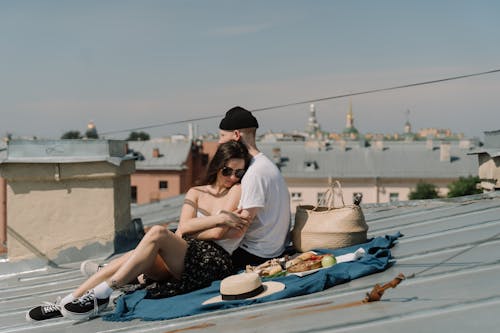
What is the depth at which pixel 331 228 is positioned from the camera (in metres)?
4.13

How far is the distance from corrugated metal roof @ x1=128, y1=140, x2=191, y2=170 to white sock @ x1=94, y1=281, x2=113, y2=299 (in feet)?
120

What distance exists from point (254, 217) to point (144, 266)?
809 mm

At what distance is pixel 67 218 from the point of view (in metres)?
5.70

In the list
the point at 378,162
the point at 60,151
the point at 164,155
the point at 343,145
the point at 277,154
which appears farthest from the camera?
the point at 343,145

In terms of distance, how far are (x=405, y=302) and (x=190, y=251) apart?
1.52 m

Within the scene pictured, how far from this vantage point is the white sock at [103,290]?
349 centimetres

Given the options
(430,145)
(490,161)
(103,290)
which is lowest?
(103,290)

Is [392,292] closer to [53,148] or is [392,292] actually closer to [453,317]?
[453,317]

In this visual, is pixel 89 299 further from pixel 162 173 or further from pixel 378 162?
pixel 162 173

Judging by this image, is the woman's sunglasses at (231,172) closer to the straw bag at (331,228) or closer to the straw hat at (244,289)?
the straw bag at (331,228)

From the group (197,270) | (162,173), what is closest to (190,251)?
(197,270)

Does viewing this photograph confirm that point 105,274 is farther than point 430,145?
No

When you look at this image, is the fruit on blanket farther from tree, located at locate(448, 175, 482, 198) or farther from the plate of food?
tree, located at locate(448, 175, 482, 198)

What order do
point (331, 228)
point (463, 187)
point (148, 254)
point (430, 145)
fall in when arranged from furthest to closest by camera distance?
point (430, 145) < point (463, 187) < point (331, 228) < point (148, 254)
